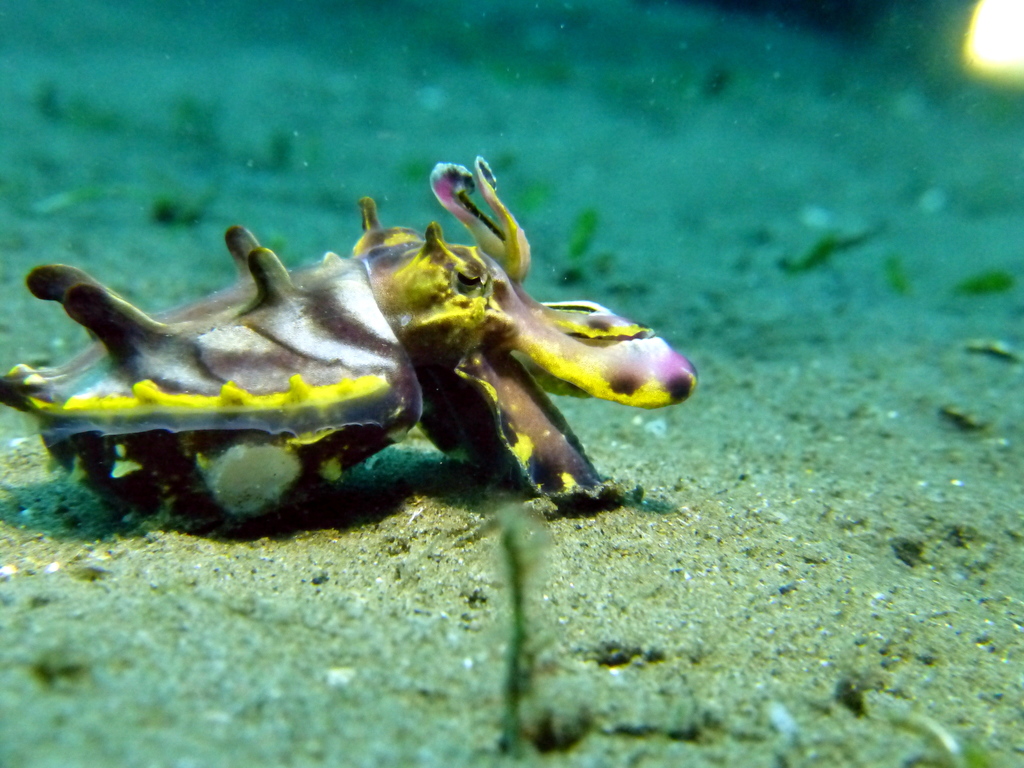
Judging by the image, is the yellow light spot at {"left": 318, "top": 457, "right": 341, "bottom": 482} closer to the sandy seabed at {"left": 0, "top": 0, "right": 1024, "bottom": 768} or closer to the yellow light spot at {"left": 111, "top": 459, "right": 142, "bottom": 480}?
the sandy seabed at {"left": 0, "top": 0, "right": 1024, "bottom": 768}

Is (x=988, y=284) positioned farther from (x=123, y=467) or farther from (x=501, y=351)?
(x=123, y=467)

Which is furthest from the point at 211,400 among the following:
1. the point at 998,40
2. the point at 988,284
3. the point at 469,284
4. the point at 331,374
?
the point at 998,40

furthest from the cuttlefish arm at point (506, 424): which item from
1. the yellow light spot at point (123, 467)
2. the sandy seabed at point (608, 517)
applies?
the yellow light spot at point (123, 467)

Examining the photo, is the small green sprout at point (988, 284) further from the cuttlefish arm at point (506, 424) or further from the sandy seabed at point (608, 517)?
the cuttlefish arm at point (506, 424)

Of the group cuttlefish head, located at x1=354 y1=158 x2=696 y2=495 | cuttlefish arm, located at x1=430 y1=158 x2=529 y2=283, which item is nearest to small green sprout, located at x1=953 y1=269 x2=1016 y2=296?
cuttlefish head, located at x1=354 y1=158 x2=696 y2=495

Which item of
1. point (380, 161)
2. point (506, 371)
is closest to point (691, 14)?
point (380, 161)

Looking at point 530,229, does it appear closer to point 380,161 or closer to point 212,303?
point 380,161
